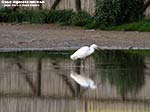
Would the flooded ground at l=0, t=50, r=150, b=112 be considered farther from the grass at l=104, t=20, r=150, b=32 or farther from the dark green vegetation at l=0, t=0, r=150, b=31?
the dark green vegetation at l=0, t=0, r=150, b=31

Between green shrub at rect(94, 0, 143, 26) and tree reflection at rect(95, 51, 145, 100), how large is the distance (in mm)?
12116

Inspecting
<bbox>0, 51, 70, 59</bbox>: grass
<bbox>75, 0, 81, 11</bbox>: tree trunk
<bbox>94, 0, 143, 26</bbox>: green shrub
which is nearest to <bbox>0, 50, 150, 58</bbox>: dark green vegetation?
<bbox>0, 51, 70, 59</bbox>: grass

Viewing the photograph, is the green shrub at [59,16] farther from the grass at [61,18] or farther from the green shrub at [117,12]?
the green shrub at [117,12]

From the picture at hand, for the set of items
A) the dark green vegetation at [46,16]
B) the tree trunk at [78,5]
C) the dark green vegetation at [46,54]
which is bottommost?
the dark green vegetation at [46,16]

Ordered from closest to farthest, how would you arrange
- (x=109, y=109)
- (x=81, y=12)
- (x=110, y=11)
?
Result: (x=109, y=109)
(x=110, y=11)
(x=81, y=12)

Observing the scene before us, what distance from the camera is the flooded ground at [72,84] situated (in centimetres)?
814

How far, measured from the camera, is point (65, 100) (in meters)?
8.66

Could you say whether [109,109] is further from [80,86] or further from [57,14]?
[57,14]

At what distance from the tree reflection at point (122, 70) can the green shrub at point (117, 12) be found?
12116 millimetres

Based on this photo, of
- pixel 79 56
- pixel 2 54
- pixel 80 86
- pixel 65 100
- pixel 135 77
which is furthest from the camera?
pixel 2 54

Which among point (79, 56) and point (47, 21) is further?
point (47, 21)

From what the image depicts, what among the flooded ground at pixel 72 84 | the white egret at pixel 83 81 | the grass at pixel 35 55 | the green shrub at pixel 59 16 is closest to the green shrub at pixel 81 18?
the green shrub at pixel 59 16

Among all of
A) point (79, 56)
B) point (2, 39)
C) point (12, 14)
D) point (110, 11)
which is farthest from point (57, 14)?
point (79, 56)

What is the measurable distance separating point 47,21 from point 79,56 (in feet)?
75.1
